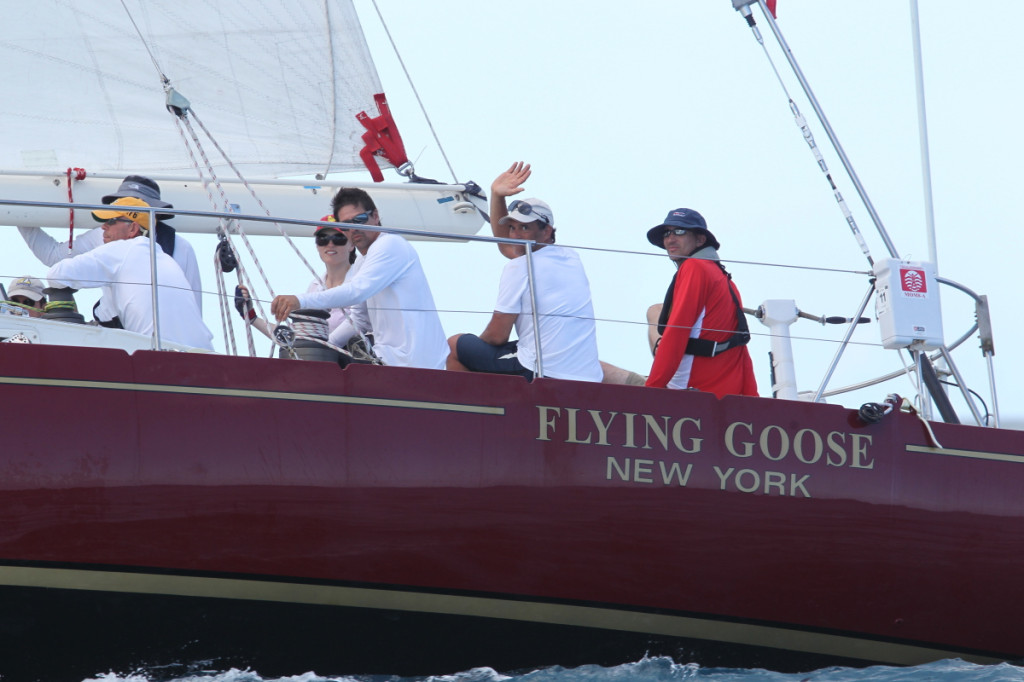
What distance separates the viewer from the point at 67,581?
455 cm

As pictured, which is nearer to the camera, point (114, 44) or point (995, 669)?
point (995, 669)

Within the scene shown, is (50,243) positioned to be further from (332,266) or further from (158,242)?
(332,266)

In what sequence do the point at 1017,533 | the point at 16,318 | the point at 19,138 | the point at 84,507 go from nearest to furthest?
the point at 84,507 < the point at 16,318 < the point at 1017,533 < the point at 19,138

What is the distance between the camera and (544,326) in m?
5.09

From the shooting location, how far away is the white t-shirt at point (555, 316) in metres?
5.06

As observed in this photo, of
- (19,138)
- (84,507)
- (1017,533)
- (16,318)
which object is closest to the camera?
(84,507)

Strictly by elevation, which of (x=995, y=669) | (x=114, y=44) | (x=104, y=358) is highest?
(x=114, y=44)

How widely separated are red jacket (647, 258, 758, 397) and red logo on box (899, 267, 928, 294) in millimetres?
711

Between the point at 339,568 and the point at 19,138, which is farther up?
the point at 19,138

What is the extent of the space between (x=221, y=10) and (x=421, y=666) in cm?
411

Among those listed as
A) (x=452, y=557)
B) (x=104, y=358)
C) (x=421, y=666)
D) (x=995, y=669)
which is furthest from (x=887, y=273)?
(x=104, y=358)

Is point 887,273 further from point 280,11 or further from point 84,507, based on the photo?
point 280,11

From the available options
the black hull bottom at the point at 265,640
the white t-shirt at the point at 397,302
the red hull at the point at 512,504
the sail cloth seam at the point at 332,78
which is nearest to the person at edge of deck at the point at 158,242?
the white t-shirt at the point at 397,302

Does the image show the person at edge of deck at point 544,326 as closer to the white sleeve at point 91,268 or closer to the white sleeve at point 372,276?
the white sleeve at point 372,276
